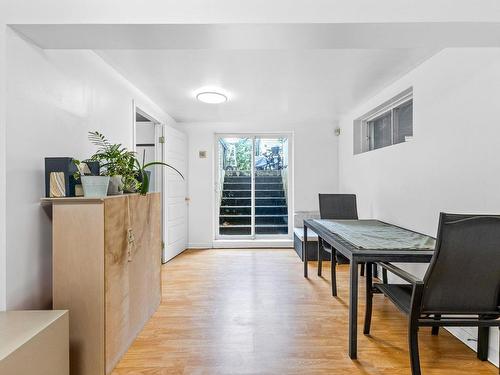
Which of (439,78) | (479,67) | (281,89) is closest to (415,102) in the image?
(439,78)

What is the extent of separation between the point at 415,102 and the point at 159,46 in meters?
2.31

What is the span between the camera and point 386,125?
149 inches

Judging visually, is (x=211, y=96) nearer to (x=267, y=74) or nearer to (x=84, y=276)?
(x=267, y=74)

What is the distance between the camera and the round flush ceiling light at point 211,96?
3.49 meters

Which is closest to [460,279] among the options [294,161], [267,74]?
[267,74]

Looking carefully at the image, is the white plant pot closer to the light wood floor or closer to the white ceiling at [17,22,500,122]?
the white ceiling at [17,22,500,122]

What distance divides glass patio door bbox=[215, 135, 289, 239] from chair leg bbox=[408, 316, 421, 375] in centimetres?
377

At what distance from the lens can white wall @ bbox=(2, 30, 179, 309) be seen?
5.15 ft

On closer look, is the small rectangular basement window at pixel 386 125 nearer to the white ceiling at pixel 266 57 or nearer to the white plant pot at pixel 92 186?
the white ceiling at pixel 266 57

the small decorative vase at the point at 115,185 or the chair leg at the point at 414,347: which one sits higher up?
the small decorative vase at the point at 115,185

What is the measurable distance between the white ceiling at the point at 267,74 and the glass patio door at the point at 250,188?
1129 millimetres

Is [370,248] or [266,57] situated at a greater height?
[266,57]

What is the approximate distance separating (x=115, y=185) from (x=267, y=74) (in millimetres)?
1784

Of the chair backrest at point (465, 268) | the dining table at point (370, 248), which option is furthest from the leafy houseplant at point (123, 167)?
the chair backrest at point (465, 268)
